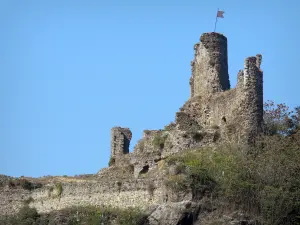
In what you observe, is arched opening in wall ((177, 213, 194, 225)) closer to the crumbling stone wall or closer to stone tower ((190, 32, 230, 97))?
the crumbling stone wall

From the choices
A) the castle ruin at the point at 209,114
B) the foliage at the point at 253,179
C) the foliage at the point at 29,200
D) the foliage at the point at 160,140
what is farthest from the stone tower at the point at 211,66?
the foliage at the point at 29,200

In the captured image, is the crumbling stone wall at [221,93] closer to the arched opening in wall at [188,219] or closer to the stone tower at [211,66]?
the stone tower at [211,66]

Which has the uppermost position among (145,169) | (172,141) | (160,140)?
(160,140)

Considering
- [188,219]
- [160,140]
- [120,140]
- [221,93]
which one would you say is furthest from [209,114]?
[188,219]

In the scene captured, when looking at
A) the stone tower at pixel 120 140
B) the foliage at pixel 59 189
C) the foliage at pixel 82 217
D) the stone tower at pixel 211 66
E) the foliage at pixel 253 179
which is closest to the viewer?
the foliage at pixel 253 179

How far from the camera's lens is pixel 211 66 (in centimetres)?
7431

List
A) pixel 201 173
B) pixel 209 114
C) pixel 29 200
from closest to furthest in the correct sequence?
pixel 201 173 → pixel 29 200 → pixel 209 114

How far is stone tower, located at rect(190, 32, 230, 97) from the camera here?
2918 inches

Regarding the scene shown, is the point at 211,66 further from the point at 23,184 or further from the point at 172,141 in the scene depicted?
the point at 23,184

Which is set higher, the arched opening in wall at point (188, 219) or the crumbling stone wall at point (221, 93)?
the crumbling stone wall at point (221, 93)

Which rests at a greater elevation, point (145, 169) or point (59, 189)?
point (145, 169)

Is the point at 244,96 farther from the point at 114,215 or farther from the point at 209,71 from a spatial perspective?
the point at 114,215

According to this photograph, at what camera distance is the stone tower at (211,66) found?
7412 cm

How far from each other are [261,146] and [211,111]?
5890 mm
